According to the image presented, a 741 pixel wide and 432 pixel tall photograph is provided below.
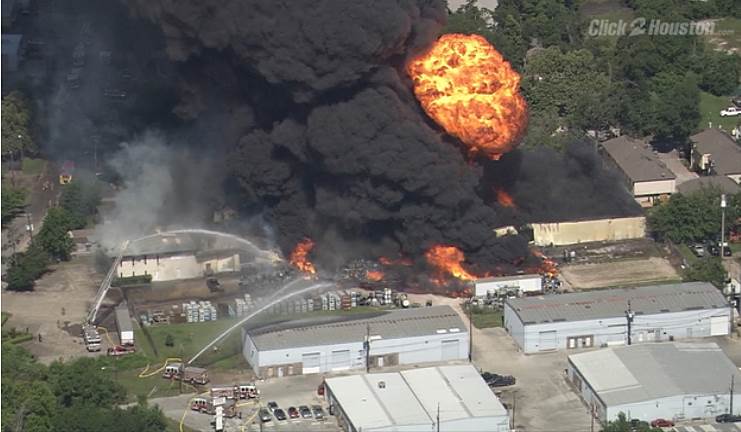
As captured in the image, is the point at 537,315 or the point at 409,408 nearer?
the point at 409,408

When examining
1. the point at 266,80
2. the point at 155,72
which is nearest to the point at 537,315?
the point at 266,80

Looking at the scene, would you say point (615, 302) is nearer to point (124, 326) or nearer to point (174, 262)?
point (174, 262)

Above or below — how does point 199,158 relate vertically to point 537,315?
above

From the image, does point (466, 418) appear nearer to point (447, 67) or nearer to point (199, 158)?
point (447, 67)

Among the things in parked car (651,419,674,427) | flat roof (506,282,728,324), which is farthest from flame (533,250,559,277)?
parked car (651,419,674,427)

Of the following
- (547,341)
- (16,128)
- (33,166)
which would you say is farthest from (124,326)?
(16,128)

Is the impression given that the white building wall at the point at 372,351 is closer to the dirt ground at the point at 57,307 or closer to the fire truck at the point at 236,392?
the fire truck at the point at 236,392

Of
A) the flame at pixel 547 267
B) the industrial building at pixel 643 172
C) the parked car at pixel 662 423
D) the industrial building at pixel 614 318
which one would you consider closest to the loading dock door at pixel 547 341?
the industrial building at pixel 614 318

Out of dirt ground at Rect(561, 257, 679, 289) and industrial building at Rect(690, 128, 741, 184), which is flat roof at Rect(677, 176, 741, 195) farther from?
dirt ground at Rect(561, 257, 679, 289)
